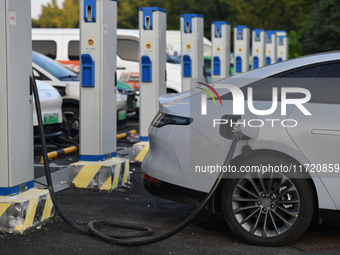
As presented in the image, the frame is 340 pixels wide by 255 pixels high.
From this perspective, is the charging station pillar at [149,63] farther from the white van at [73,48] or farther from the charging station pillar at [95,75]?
the white van at [73,48]

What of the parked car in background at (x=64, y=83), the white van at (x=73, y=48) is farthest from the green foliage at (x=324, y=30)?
the parked car in background at (x=64, y=83)

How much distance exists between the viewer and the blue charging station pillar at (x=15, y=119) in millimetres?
5438

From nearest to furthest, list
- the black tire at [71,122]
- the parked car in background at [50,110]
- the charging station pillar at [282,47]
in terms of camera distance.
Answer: the parked car in background at [50,110], the black tire at [71,122], the charging station pillar at [282,47]

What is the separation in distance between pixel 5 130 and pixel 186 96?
1.49 metres

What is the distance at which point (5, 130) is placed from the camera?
548cm

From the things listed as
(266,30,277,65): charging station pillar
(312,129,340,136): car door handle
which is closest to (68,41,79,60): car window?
(266,30,277,65): charging station pillar

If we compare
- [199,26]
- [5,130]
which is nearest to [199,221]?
[5,130]

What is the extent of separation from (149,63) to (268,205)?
4.91 metres

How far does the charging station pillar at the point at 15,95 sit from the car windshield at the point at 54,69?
23.6 feet

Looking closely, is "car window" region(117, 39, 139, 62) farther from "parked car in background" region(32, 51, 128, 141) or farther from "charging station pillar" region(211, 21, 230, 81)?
"parked car in background" region(32, 51, 128, 141)

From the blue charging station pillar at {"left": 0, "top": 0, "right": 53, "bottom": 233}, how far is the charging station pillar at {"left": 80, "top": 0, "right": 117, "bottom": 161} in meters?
1.82

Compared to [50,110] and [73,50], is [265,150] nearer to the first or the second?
[50,110]

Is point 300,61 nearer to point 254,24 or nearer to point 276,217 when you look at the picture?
point 276,217

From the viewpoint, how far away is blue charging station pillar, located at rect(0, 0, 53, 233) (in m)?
5.44
